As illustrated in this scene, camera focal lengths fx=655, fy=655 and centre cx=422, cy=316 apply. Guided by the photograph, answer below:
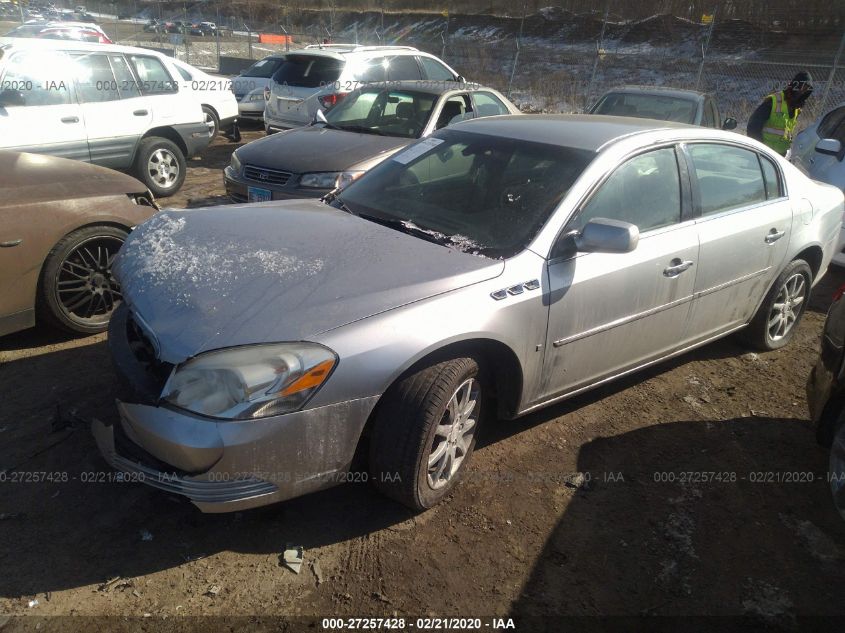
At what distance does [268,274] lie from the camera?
2828 millimetres

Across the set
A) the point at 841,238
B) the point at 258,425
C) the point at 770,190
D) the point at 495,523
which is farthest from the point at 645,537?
the point at 841,238

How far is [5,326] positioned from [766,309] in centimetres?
499

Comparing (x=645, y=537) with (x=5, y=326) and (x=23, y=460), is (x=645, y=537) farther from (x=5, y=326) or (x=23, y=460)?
(x=5, y=326)

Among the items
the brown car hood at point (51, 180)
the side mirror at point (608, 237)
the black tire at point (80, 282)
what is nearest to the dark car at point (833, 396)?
the side mirror at point (608, 237)

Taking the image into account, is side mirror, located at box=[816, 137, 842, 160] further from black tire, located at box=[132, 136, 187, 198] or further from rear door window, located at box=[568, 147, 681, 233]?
rear door window, located at box=[568, 147, 681, 233]

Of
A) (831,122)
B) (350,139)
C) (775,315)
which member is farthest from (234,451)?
(831,122)

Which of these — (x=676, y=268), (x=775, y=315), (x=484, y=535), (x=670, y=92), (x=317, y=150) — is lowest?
(x=484, y=535)

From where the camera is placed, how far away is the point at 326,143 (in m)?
6.82

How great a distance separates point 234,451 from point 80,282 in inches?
103

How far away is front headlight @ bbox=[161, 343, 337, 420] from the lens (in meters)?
2.39

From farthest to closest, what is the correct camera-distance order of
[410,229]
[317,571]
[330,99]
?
[330,99]
[410,229]
[317,571]

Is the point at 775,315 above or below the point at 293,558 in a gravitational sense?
above

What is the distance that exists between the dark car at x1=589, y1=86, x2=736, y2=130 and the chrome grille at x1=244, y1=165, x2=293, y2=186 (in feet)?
15.1

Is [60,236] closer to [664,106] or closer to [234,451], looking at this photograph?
[234,451]
